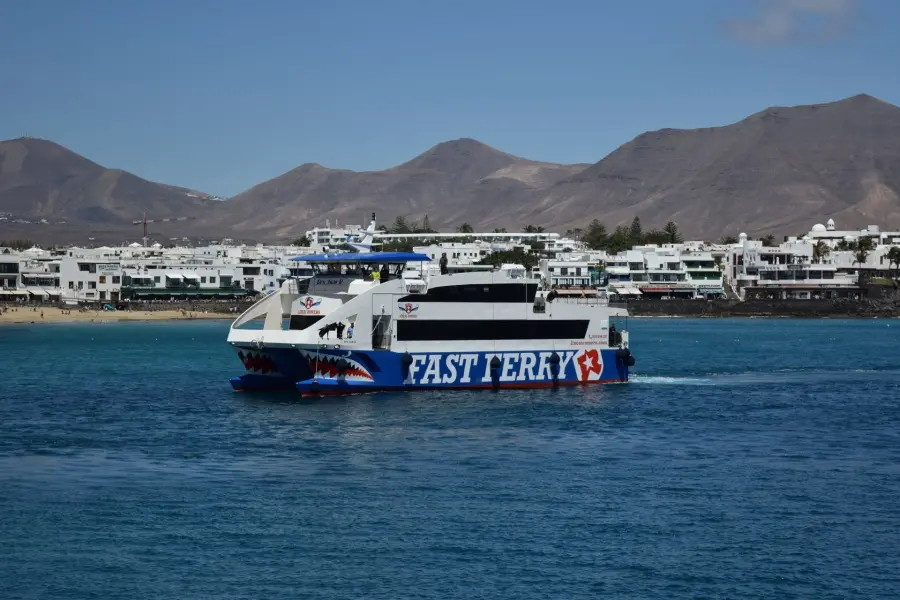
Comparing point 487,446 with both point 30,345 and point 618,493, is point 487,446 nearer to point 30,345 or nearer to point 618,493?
point 618,493

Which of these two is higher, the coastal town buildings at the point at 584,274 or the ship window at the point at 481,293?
the coastal town buildings at the point at 584,274

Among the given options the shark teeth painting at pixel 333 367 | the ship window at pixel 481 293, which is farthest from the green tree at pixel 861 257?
the shark teeth painting at pixel 333 367

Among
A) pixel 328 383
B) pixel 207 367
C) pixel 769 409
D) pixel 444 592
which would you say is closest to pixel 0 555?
pixel 444 592

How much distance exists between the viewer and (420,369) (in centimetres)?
4347

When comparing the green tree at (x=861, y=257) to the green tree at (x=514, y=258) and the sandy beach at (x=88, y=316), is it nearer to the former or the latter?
the green tree at (x=514, y=258)

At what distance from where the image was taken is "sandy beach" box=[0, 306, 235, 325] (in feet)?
398

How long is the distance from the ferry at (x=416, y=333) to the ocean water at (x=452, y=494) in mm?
908

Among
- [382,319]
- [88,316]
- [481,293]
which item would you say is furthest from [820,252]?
[382,319]

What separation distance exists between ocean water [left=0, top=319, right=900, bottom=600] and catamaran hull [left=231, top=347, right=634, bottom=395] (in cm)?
66

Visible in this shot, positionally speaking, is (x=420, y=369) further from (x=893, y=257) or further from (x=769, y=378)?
(x=893, y=257)

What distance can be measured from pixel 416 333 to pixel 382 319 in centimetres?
126

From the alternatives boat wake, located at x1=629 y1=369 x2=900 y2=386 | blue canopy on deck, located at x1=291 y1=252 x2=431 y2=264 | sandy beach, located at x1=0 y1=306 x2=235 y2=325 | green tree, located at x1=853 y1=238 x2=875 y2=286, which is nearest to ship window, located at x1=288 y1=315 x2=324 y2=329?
blue canopy on deck, located at x1=291 y1=252 x2=431 y2=264

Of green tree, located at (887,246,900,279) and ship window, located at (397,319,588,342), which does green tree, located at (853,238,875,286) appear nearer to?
green tree, located at (887,246,900,279)

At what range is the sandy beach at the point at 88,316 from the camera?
12138 cm
